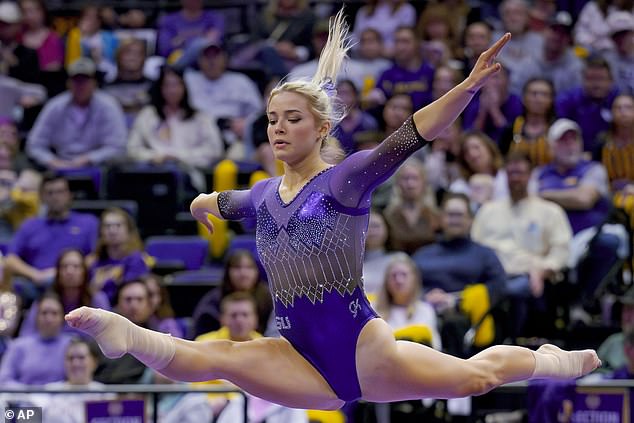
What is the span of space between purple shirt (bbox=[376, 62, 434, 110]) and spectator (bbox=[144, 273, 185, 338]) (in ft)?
9.31

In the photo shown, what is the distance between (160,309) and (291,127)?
3379mm

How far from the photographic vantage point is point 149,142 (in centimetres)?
992

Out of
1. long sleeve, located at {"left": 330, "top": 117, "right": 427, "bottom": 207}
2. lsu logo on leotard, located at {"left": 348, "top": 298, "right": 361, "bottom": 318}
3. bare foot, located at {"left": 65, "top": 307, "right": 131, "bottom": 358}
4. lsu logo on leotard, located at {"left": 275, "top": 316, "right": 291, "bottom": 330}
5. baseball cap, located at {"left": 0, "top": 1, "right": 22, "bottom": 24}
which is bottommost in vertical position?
bare foot, located at {"left": 65, "top": 307, "right": 131, "bottom": 358}

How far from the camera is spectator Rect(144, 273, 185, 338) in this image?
7867mm

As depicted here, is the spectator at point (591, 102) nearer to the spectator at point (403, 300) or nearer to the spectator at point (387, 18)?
the spectator at point (387, 18)

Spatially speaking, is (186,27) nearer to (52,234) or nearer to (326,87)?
(52,234)

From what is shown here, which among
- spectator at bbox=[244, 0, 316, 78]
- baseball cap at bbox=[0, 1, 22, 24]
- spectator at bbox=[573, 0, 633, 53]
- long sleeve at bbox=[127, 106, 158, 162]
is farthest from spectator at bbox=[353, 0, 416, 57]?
baseball cap at bbox=[0, 1, 22, 24]

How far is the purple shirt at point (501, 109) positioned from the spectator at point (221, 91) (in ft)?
5.36

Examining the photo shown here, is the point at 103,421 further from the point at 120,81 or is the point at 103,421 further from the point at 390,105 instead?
the point at 120,81

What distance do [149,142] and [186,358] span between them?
17.8 ft

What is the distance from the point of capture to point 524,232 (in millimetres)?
8320

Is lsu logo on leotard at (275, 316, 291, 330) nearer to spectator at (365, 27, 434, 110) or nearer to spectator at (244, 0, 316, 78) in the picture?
spectator at (365, 27, 434, 110)

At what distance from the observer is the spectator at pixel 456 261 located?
7961mm

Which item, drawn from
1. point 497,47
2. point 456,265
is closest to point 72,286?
point 456,265
